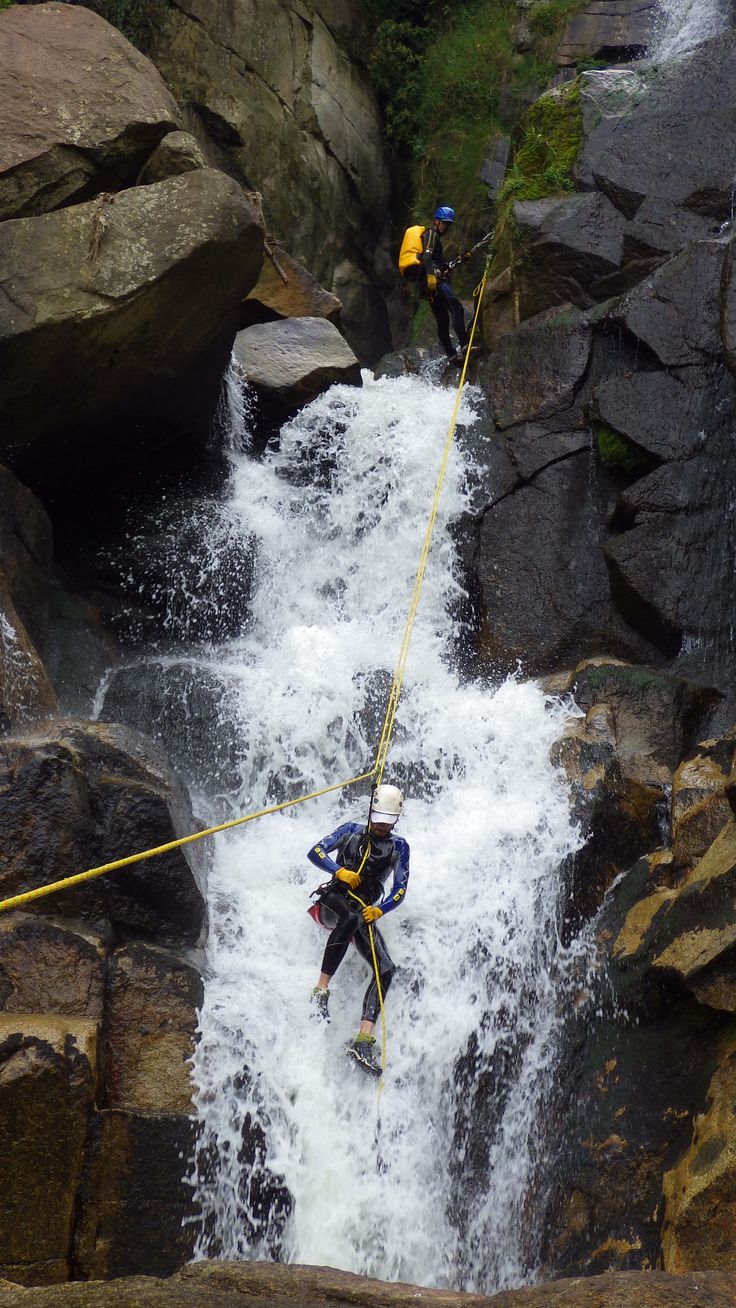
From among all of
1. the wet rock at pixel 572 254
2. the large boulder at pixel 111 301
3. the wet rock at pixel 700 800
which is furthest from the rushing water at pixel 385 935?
the wet rock at pixel 572 254

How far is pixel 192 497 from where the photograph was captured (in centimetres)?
1089

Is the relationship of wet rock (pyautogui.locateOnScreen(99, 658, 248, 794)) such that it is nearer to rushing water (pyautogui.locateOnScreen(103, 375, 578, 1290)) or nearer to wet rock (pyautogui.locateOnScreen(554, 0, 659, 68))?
rushing water (pyautogui.locateOnScreen(103, 375, 578, 1290))

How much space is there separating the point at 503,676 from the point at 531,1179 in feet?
15.0

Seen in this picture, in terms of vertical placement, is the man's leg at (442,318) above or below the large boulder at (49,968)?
above

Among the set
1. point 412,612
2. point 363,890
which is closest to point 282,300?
point 412,612

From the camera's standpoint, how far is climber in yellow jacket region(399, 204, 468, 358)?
11906 mm

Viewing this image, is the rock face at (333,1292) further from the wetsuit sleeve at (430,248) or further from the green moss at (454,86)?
the green moss at (454,86)

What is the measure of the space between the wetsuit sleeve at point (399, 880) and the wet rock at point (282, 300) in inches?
312

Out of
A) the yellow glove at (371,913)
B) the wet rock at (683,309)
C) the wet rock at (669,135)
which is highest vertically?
the wet rock at (669,135)

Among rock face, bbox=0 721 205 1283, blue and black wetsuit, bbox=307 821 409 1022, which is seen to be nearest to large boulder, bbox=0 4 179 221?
rock face, bbox=0 721 205 1283

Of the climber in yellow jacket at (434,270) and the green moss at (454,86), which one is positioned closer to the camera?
the climber in yellow jacket at (434,270)

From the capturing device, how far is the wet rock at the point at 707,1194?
4605 mm

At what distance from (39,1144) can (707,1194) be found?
3192 millimetres

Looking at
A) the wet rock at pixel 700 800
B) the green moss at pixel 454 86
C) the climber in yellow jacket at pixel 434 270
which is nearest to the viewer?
the wet rock at pixel 700 800
